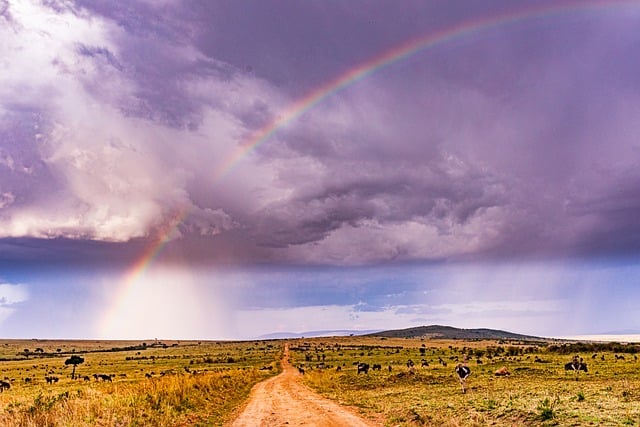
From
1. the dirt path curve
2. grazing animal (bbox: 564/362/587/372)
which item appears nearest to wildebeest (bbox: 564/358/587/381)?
grazing animal (bbox: 564/362/587/372)

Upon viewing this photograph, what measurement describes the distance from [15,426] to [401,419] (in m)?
15.7

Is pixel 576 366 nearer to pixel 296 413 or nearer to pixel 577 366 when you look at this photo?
pixel 577 366

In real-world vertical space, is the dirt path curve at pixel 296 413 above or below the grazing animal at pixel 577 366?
below

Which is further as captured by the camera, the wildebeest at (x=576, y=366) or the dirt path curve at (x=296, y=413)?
the wildebeest at (x=576, y=366)

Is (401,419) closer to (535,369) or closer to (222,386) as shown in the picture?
(222,386)

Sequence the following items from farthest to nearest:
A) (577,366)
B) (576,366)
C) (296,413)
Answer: (577,366), (576,366), (296,413)

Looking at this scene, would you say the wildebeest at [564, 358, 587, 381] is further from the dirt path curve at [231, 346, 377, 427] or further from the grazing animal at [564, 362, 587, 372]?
the dirt path curve at [231, 346, 377, 427]

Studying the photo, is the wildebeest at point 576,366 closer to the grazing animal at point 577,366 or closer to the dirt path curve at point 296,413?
the grazing animal at point 577,366

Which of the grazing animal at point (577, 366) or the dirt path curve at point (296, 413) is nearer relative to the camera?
the dirt path curve at point (296, 413)

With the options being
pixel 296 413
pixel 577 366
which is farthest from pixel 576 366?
pixel 296 413

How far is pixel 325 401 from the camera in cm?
3459

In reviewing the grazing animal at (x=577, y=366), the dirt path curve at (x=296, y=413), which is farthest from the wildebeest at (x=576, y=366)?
the dirt path curve at (x=296, y=413)

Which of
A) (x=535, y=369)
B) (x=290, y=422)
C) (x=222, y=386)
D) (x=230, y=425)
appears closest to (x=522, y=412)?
(x=290, y=422)

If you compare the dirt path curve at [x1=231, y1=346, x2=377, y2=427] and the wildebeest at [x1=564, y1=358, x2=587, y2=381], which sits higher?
the wildebeest at [x1=564, y1=358, x2=587, y2=381]
